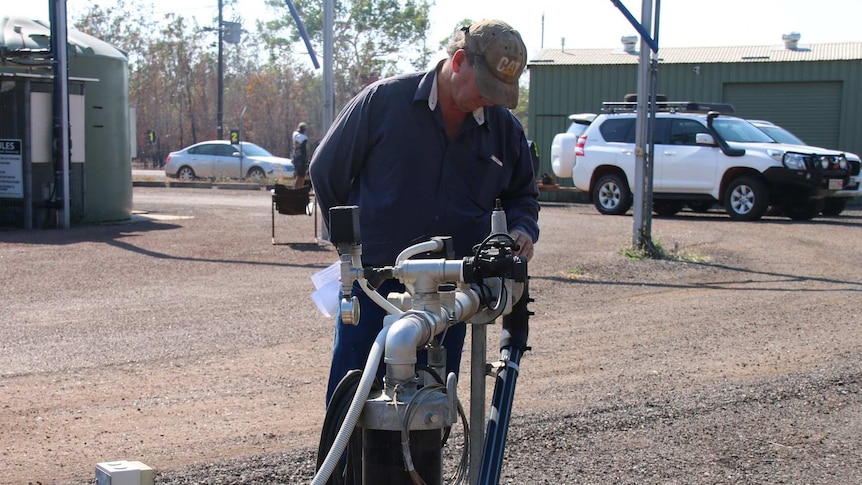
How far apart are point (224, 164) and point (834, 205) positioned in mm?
19764

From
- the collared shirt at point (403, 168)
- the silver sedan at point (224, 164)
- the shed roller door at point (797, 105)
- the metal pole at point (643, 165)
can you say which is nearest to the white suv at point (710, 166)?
the metal pole at point (643, 165)

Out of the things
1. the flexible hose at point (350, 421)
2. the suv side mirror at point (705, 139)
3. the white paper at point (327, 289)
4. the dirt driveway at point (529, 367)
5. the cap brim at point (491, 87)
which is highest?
the suv side mirror at point (705, 139)

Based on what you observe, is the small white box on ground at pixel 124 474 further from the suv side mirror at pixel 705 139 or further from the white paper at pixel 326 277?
the suv side mirror at pixel 705 139

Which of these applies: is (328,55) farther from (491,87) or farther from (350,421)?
(350,421)

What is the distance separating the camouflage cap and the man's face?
0.04 m

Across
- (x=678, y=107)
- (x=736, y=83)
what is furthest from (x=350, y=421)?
(x=736, y=83)

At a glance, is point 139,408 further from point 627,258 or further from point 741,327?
point 627,258

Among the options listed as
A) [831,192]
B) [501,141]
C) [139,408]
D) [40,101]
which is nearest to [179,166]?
[40,101]

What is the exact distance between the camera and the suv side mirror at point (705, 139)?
17.9 meters

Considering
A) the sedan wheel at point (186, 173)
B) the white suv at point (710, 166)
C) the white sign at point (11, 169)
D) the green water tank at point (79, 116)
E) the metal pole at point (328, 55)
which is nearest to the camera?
the metal pole at point (328, 55)

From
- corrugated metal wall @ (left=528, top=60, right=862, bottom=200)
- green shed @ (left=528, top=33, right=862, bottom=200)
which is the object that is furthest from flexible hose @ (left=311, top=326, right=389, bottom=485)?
corrugated metal wall @ (left=528, top=60, right=862, bottom=200)

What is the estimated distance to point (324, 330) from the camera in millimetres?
7762

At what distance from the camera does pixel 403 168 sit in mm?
3400

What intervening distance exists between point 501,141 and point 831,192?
1550cm
